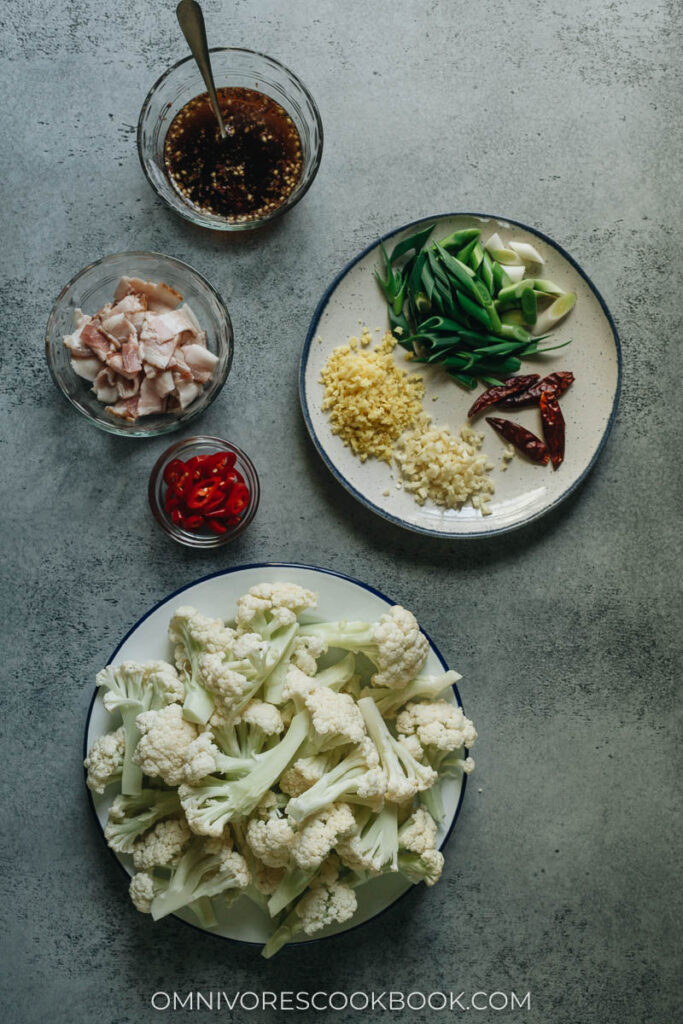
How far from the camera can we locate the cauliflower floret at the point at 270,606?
1886 mm

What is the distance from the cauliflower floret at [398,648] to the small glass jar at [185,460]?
1.58ft

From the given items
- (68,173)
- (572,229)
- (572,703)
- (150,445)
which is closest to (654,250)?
(572,229)

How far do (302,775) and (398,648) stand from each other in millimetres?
380

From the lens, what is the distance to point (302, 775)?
181 centimetres

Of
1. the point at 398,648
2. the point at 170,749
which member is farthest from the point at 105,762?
the point at 398,648

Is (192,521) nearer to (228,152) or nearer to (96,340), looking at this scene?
(96,340)

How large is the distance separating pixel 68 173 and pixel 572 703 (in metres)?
2.12

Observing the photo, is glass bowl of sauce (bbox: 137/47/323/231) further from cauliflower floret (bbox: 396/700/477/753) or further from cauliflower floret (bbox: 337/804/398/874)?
cauliflower floret (bbox: 337/804/398/874)

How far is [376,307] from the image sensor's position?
2.13 meters

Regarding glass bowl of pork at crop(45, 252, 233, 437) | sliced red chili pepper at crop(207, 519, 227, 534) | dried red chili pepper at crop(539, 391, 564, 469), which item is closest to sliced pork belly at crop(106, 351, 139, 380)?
glass bowl of pork at crop(45, 252, 233, 437)

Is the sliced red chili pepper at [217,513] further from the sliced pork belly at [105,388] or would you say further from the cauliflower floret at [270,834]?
the cauliflower floret at [270,834]

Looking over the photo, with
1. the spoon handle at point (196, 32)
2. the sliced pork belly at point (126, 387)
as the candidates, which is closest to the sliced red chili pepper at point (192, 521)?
the sliced pork belly at point (126, 387)

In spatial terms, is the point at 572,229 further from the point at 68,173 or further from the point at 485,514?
the point at 68,173

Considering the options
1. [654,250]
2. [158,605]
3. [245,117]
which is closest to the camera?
[158,605]
